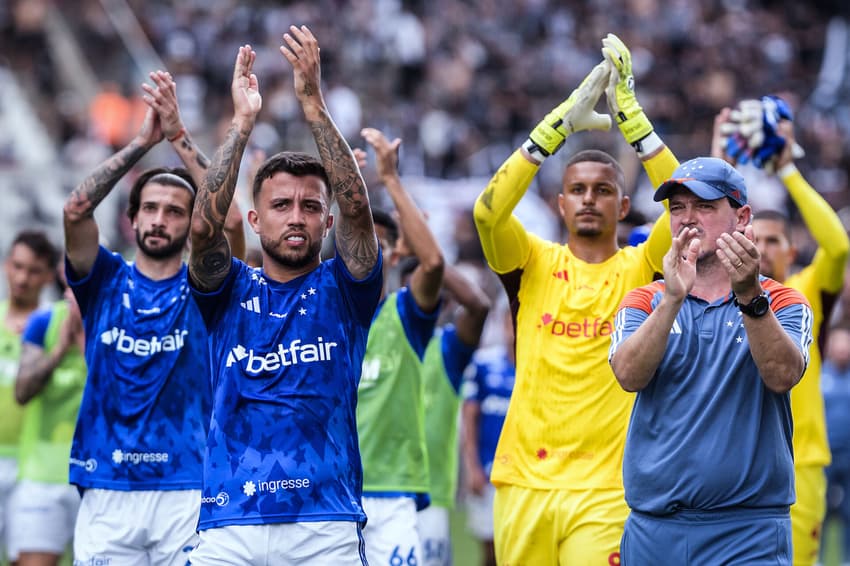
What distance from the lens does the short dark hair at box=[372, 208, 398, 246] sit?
9016 millimetres

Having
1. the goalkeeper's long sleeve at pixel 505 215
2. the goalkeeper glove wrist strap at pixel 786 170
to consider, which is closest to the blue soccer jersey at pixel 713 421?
the goalkeeper's long sleeve at pixel 505 215

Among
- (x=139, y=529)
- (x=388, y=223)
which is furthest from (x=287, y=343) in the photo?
(x=388, y=223)

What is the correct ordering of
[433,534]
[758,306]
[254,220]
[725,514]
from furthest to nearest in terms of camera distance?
[433,534] < [254,220] < [725,514] < [758,306]

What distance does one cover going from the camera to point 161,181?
25.1ft

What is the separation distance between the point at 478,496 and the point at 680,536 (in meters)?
5.84

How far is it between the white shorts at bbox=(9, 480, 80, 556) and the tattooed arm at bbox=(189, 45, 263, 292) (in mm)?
3674

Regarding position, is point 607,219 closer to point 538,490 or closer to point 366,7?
point 538,490

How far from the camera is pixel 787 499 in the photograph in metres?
5.79

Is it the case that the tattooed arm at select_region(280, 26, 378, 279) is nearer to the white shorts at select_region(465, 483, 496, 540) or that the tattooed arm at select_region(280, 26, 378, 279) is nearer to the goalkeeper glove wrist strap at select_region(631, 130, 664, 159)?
the goalkeeper glove wrist strap at select_region(631, 130, 664, 159)

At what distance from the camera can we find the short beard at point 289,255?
20.3ft

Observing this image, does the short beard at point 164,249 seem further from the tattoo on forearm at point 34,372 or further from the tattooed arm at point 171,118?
the tattoo on forearm at point 34,372

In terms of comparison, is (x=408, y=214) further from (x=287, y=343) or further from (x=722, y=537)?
(x=722, y=537)

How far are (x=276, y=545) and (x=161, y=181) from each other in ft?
8.66

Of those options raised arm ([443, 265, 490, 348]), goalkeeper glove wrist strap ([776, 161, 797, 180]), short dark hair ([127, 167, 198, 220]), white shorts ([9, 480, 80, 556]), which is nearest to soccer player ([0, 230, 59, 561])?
white shorts ([9, 480, 80, 556])
